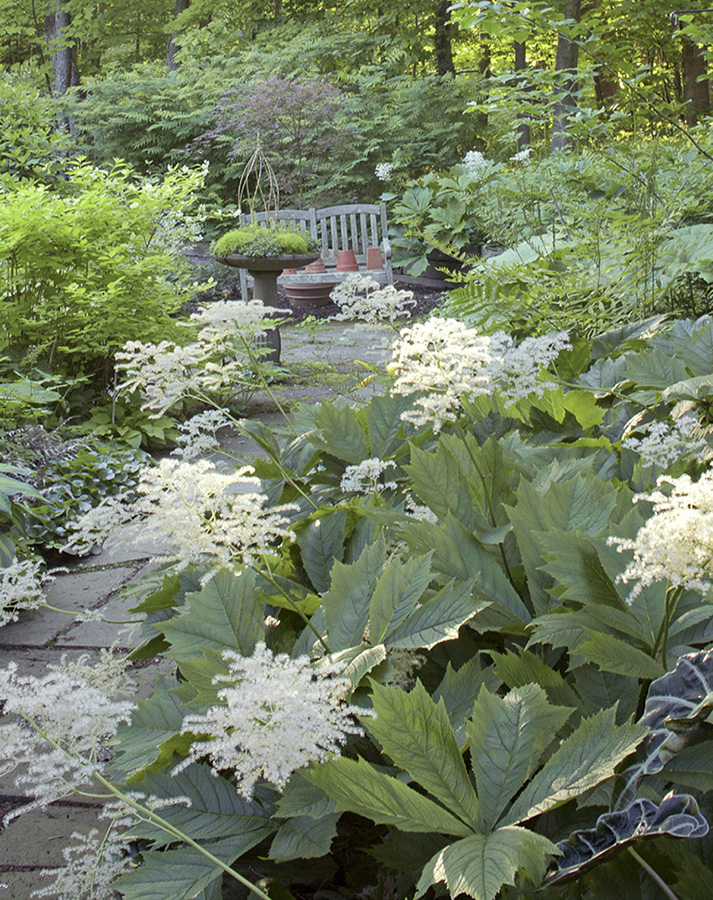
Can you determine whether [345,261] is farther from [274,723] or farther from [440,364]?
[274,723]

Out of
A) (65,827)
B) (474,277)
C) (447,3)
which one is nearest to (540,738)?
(65,827)

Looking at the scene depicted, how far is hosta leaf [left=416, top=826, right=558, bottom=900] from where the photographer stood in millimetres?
578

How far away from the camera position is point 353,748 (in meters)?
0.88

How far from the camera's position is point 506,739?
0.72 metres

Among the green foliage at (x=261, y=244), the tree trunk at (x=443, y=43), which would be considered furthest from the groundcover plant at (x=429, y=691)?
the tree trunk at (x=443, y=43)

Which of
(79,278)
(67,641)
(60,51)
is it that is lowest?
(67,641)

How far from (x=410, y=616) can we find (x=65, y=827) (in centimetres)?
111

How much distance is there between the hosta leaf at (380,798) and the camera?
0.66 meters

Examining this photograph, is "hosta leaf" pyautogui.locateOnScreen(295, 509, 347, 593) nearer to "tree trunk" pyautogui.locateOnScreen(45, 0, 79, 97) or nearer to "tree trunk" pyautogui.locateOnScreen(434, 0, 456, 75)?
"tree trunk" pyautogui.locateOnScreen(434, 0, 456, 75)

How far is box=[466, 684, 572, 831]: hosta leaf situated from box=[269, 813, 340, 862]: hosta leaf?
0.52ft

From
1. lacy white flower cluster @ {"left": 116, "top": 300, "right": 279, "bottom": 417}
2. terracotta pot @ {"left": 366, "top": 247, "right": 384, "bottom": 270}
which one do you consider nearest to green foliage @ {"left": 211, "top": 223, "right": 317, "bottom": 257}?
terracotta pot @ {"left": 366, "top": 247, "right": 384, "bottom": 270}

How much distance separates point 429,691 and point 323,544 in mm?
329

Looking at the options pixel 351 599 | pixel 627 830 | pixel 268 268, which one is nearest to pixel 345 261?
pixel 268 268

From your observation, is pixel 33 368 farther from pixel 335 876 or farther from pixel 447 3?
pixel 447 3
